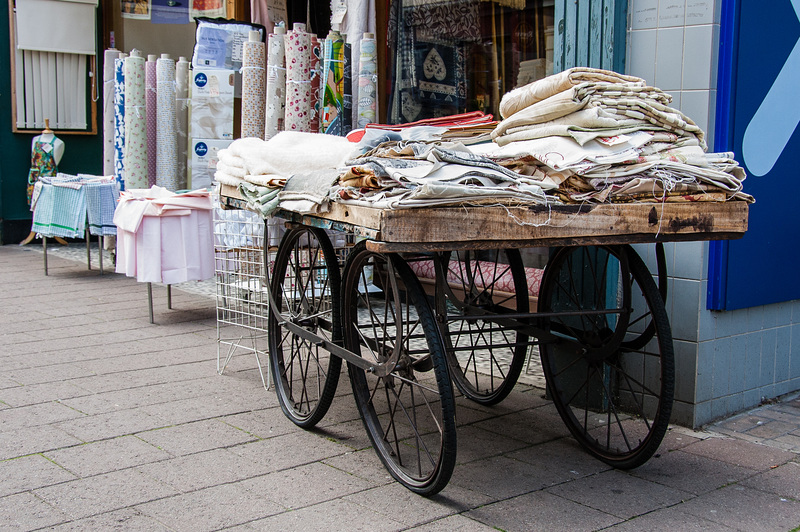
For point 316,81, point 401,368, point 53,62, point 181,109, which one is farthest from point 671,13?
point 53,62

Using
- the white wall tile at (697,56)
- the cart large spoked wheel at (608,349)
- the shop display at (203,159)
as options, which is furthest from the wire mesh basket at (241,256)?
the white wall tile at (697,56)

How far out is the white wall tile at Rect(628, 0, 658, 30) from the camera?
140 inches

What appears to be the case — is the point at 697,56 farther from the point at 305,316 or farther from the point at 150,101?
the point at 150,101

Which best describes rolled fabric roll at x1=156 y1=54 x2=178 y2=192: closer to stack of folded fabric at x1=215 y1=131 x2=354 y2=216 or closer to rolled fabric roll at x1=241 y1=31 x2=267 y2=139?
rolled fabric roll at x1=241 y1=31 x2=267 y2=139

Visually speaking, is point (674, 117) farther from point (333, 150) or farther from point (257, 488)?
point (257, 488)

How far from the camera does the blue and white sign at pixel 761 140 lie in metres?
3.44

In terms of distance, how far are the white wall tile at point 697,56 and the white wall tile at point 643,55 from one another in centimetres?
16

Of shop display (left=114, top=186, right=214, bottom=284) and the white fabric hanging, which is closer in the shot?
shop display (left=114, top=186, right=214, bottom=284)

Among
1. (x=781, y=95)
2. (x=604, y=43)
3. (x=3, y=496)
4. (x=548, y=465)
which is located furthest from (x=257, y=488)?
(x=781, y=95)

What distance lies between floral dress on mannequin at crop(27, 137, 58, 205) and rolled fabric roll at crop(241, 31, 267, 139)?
485 centimetres

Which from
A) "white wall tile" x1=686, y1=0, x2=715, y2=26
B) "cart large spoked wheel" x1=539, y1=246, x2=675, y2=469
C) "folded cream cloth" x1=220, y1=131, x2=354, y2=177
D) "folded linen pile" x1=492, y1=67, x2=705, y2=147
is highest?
"white wall tile" x1=686, y1=0, x2=715, y2=26

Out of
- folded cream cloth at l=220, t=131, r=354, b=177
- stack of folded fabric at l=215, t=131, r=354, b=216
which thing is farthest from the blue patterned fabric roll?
folded cream cloth at l=220, t=131, r=354, b=177

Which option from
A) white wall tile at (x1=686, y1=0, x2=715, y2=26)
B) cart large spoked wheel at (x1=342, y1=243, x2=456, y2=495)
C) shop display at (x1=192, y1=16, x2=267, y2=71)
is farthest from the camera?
shop display at (x1=192, y1=16, x2=267, y2=71)

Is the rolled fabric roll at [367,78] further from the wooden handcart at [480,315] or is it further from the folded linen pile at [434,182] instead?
the folded linen pile at [434,182]
